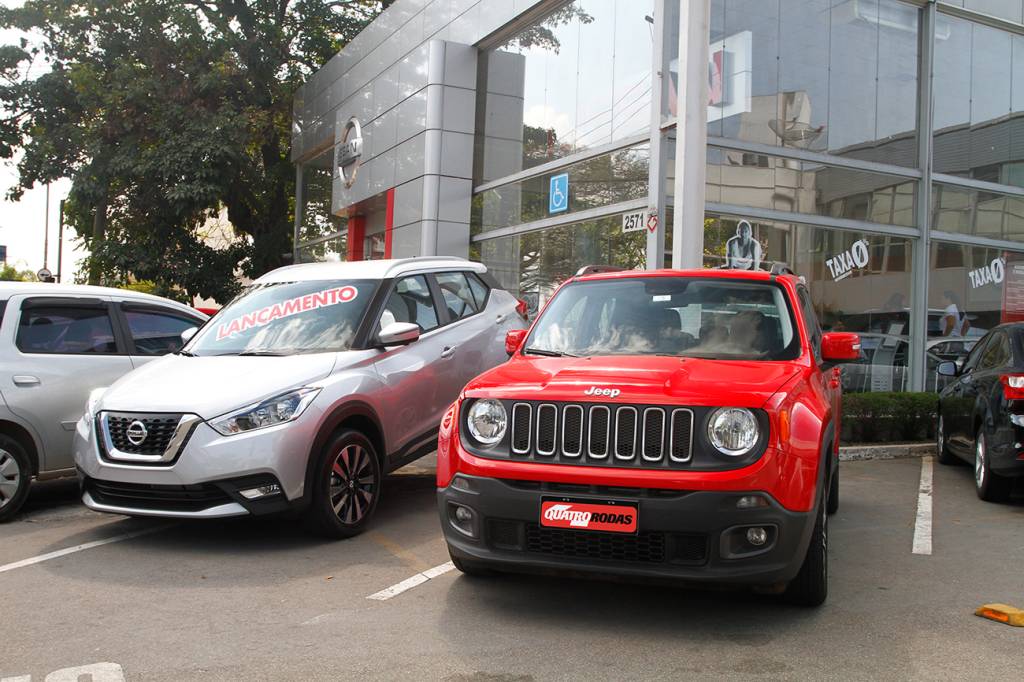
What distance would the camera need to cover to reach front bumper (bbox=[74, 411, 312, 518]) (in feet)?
19.4

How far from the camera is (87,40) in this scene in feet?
86.4

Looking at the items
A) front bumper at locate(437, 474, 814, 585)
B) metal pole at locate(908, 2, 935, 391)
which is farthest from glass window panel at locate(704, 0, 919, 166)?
front bumper at locate(437, 474, 814, 585)

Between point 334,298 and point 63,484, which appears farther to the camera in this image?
point 63,484

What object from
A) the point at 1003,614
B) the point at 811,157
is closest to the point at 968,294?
the point at 811,157

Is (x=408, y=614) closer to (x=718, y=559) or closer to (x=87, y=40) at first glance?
(x=718, y=559)

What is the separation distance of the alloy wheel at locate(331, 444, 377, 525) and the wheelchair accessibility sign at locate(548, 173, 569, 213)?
986 centimetres

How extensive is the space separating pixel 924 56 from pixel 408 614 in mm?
14947

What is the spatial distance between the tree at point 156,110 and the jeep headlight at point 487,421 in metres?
20.9

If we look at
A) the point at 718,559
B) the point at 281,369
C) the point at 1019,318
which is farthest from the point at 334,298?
the point at 1019,318

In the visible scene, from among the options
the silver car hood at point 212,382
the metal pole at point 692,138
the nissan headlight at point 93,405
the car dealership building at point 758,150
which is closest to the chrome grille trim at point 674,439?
the silver car hood at point 212,382

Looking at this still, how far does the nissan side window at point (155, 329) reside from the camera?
A: 8201mm

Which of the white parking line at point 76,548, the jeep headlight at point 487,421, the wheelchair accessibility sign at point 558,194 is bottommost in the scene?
the white parking line at point 76,548

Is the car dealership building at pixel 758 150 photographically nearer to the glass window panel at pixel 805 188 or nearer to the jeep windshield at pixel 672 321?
the glass window panel at pixel 805 188

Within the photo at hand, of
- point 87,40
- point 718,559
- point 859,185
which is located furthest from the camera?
point 87,40
